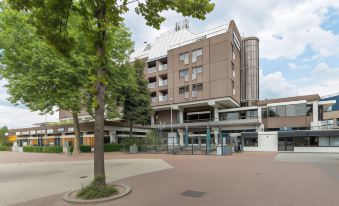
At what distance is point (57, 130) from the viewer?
132 ft

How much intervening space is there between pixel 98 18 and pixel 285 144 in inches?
1253

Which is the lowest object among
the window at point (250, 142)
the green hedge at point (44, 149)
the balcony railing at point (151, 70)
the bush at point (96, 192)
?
the green hedge at point (44, 149)

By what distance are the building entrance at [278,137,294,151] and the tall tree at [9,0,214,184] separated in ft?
98.2

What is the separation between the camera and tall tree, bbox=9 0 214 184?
653 cm

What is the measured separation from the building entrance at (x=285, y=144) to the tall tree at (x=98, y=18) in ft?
98.2

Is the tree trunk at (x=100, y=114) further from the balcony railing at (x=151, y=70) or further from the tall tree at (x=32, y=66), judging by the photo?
the balcony railing at (x=151, y=70)

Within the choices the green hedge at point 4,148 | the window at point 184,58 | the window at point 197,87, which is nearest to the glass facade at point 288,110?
the window at point 197,87

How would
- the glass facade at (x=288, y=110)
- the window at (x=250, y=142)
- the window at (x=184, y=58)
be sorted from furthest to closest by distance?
the window at (x=184, y=58) < the window at (x=250, y=142) < the glass facade at (x=288, y=110)

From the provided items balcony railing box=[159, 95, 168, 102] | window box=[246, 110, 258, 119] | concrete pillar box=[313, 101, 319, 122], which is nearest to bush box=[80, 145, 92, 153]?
balcony railing box=[159, 95, 168, 102]

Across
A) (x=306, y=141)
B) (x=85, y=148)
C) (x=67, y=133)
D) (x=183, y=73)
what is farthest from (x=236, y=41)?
(x=67, y=133)

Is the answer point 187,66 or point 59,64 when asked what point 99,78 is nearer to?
point 59,64

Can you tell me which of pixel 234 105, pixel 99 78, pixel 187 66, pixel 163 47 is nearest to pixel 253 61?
pixel 234 105

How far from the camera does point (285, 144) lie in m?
32.1

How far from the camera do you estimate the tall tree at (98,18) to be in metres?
6.53
